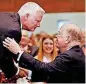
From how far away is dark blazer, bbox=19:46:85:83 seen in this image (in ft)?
3.62

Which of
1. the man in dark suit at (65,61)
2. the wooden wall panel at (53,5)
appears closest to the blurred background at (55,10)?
the wooden wall panel at (53,5)

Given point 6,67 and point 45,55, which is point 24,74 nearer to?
point 6,67

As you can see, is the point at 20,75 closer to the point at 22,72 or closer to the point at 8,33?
the point at 22,72

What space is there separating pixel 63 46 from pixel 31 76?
6.9 inches

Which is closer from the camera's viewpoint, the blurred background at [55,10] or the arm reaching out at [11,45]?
the arm reaching out at [11,45]

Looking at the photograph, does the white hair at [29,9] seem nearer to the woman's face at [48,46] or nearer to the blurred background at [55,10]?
the blurred background at [55,10]

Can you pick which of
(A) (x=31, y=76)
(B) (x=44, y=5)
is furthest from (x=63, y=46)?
(B) (x=44, y=5)

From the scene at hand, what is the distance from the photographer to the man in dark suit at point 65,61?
1.10 meters

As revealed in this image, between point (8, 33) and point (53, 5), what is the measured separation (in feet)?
1.33

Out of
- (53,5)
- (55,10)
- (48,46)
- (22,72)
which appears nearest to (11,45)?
(22,72)

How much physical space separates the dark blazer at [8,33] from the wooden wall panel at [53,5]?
4.4 inches

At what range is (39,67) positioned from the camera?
111 centimetres

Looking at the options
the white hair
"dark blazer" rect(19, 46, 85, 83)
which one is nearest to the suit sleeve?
"dark blazer" rect(19, 46, 85, 83)

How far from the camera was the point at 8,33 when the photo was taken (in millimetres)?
1092
